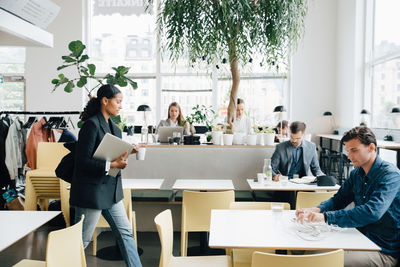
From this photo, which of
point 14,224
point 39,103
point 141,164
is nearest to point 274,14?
point 141,164

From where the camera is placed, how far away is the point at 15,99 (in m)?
9.74

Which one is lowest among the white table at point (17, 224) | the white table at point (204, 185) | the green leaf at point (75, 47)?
the white table at point (204, 185)

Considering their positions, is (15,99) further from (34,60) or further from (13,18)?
(13,18)

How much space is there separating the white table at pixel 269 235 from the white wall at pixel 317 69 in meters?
6.93

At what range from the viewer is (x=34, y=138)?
554 centimetres

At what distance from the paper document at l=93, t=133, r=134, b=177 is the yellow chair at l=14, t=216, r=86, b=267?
0.66 m

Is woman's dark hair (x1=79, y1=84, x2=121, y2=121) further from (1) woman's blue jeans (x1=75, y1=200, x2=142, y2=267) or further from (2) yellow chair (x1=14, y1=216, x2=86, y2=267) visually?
(2) yellow chair (x1=14, y1=216, x2=86, y2=267)

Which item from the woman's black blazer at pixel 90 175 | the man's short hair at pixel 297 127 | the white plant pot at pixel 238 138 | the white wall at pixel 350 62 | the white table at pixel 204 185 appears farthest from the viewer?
the white wall at pixel 350 62

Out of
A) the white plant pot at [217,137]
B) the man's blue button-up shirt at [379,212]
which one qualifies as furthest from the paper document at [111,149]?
the white plant pot at [217,137]

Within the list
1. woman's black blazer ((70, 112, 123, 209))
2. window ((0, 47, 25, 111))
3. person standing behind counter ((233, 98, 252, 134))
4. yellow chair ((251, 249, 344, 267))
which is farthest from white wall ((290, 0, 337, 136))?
yellow chair ((251, 249, 344, 267))

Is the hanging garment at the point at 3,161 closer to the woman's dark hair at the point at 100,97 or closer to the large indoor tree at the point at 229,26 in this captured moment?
the large indoor tree at the point at 229,26

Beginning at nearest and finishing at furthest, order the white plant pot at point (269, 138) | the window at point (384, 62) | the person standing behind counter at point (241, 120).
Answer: the white plant pot at point (269, 138) < the person standing behind counter at point (241, 120) < the window at point (384, 62)

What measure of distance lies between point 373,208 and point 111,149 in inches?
68.3

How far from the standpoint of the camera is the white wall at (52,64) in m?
9.41
